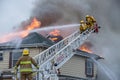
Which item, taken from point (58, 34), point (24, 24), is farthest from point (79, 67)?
point (24, 24)

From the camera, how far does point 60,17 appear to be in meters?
27.5

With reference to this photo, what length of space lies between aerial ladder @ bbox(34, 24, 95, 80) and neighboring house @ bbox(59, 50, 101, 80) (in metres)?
3.63

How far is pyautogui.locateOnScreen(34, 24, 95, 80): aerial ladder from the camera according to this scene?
15950mm

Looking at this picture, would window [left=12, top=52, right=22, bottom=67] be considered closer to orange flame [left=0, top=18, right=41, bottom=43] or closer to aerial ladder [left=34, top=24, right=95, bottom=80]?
orange flame [left=0, top=18, right=41, bottom=43]

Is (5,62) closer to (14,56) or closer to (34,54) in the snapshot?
(14,56)

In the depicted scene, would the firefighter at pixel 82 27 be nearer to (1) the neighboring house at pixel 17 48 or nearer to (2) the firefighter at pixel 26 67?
(1) the neighboring house at pixel 17 48

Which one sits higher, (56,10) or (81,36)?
(56,10)

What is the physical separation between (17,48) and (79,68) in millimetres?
4995

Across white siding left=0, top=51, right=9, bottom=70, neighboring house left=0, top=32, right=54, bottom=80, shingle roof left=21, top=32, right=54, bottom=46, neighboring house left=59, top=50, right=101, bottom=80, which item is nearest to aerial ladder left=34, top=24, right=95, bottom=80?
shingle roof left=21, top=32, right=54, bottom=46

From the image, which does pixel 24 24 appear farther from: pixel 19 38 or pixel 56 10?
pixel 56 10

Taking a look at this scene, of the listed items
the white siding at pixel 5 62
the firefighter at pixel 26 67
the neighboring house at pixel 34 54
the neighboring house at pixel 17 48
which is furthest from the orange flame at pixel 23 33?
the firefighter at pixel 26 67

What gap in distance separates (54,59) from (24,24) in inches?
297

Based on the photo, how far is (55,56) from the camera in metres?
17.3

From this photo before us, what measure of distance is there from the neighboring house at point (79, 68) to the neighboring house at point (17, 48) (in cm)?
220
